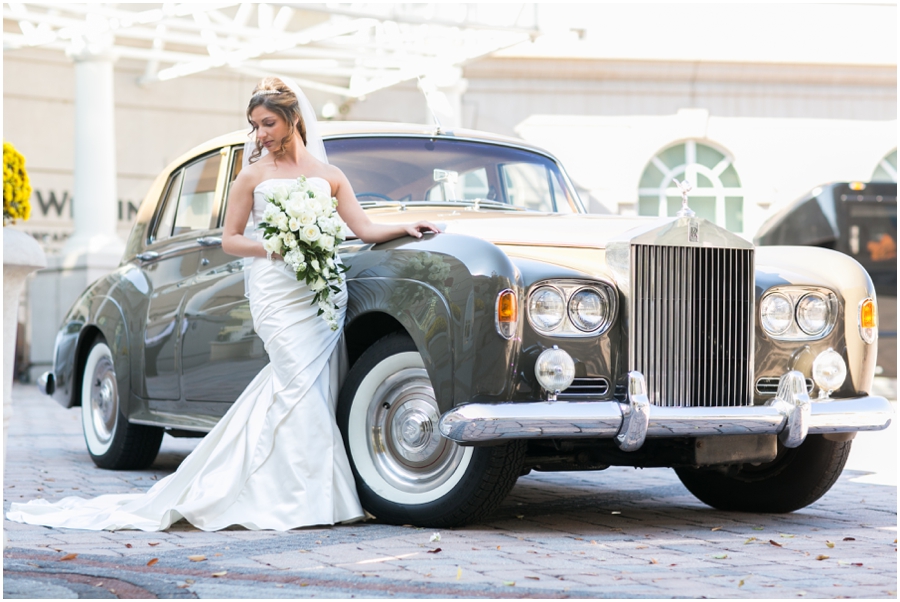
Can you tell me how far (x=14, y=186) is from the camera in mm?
12789

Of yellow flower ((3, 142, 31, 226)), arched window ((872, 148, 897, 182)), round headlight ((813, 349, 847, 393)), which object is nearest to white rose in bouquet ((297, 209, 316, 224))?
round headlight ((813, 349, 847, 393))

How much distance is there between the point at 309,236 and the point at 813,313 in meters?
2.15

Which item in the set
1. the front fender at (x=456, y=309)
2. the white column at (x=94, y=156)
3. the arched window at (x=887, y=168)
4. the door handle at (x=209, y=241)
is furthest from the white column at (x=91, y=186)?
the arched window at (x=887, y=168)

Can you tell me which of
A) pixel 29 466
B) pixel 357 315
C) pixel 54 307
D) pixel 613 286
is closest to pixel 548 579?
pixel 613 286

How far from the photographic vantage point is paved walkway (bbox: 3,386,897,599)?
371 centimetres

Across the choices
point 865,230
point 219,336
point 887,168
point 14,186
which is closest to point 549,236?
point 219,336

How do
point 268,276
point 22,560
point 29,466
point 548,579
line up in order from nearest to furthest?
point 548,579, point 22,560, point 268,276, point 29,466

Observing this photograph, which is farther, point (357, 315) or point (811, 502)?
point (811, 502)

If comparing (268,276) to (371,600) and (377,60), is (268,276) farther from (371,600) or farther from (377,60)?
(377,60)

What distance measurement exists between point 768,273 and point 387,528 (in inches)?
75.4

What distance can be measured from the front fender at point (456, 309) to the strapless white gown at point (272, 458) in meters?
0.47

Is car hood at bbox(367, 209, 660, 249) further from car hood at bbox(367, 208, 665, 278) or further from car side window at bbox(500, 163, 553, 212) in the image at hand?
car side window at bbox(500, 163, 553, 212)

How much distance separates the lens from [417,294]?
4805mm

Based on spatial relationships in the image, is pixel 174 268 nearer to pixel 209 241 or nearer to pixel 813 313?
pixel 209 241
